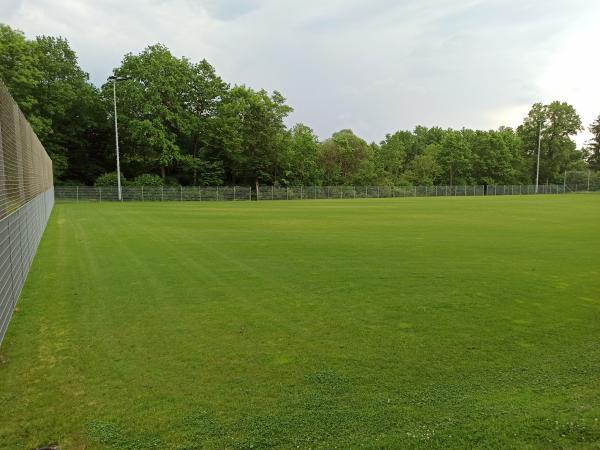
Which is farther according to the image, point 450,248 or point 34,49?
point 34,49

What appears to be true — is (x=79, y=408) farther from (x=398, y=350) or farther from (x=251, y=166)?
(x=251, y=166)

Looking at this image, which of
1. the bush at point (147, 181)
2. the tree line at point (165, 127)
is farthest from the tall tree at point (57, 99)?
the bush at point (147, 181)

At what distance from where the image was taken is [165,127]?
52312mm

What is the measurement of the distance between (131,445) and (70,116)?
5733cm

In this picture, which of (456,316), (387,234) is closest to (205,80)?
(387,234)

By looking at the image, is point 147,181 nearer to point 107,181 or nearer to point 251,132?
point 107,181

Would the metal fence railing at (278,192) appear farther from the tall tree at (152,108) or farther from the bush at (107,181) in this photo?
the tall tree at (152,108)

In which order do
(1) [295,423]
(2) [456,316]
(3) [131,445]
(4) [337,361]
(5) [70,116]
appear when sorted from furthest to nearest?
(5) [70,116], (2) [456,316], (4) [337,361], (1) [295,423], (3) [131,445]

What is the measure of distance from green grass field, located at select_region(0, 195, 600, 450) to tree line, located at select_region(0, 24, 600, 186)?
44.2m

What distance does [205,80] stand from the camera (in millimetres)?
57875

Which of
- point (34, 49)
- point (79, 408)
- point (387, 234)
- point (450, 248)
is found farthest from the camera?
point (34, 49)

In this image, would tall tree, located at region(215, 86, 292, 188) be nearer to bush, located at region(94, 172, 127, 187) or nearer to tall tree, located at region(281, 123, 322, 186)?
tall tree, located at region(281, 123, 322, 186)

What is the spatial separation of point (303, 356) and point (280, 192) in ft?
173

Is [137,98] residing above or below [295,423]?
above
